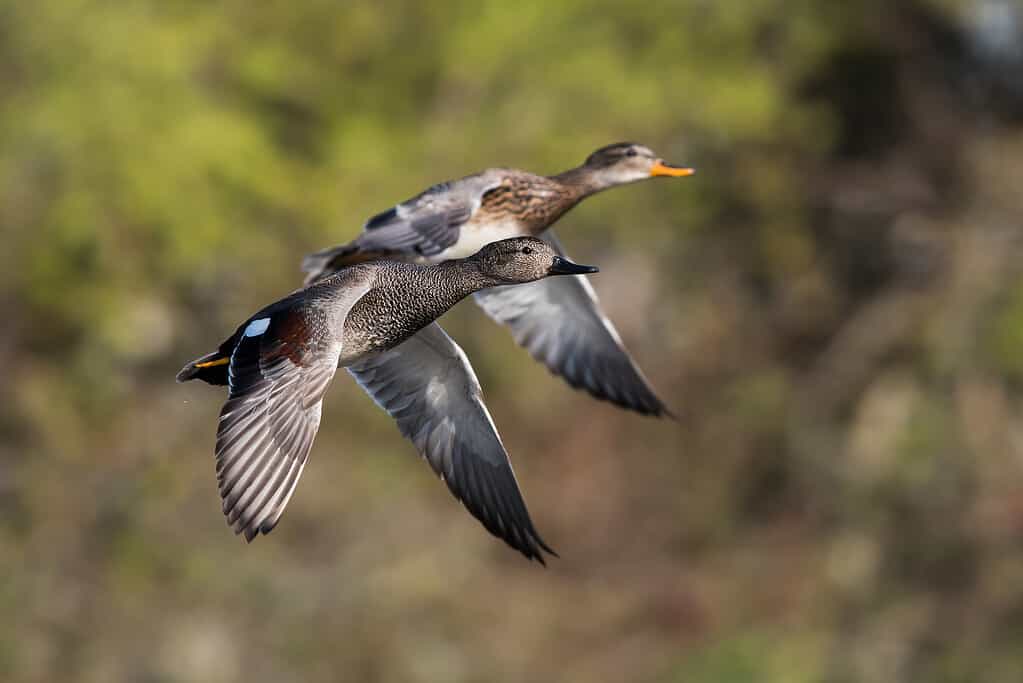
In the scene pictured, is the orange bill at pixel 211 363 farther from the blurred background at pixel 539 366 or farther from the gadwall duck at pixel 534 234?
the blurred background at pixel 539 366

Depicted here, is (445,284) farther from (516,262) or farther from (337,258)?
(337,258)

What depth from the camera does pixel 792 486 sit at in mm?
19391

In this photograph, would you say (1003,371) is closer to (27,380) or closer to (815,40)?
(815,40)

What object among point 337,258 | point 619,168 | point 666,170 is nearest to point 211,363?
point 337,258

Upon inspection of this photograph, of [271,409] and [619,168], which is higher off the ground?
[619,168]

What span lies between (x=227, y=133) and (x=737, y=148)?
547 cm

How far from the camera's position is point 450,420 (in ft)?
27.1

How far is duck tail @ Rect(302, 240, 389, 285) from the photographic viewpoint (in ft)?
29.3

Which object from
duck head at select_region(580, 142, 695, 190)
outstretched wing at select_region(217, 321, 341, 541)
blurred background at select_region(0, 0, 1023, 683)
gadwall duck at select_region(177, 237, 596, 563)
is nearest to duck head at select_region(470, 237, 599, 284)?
gadwall duck at select_region(177, 237, 596, 563)

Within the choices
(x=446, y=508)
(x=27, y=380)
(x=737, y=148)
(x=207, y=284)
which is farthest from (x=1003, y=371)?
(x=27, y=380)

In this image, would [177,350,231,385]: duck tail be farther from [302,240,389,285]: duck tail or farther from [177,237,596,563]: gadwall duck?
[302,240,389,285]: duck tail

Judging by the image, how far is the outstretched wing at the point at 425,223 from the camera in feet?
28.9

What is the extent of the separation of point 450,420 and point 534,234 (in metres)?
1.59

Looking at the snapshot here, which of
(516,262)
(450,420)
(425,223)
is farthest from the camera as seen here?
(425,223)
